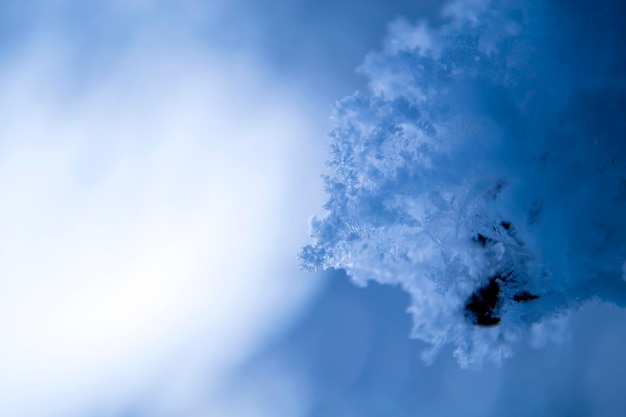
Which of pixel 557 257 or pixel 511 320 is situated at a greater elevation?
pixel 557 257

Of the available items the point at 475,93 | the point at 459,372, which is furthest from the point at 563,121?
the point at 459,372

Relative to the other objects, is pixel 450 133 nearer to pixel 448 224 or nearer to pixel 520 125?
pixel 520 125

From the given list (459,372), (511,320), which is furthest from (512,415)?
(511,320)

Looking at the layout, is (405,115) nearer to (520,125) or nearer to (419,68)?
(419,68)

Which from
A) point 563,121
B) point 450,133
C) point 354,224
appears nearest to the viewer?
point 563,121

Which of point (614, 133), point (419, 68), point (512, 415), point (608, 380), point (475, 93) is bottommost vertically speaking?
point (512, 415)

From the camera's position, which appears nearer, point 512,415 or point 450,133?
point 450,133

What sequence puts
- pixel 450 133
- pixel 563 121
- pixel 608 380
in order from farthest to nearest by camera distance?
1. pixel 608 380
2. pixel 450 133
3. pixel 563 121
